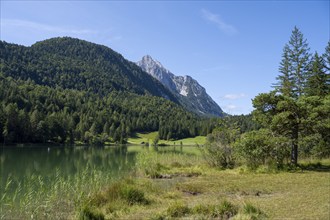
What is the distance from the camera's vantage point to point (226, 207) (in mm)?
10984

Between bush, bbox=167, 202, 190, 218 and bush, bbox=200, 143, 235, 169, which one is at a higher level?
bush, bbox=200, 143, 235, 169

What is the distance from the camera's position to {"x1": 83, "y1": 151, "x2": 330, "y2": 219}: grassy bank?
1088 cm

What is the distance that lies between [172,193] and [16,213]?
272 inches

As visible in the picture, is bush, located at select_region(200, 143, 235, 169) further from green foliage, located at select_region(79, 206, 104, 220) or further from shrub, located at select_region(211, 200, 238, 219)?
green foliage, located at select_region(79, 206, 104, 220)

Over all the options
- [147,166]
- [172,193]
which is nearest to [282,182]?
[172,193]

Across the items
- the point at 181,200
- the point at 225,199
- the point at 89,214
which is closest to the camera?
the point at 89,214

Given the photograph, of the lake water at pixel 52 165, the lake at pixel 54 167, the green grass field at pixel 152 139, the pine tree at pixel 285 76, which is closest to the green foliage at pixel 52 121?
the green grass field at pixel 152 139

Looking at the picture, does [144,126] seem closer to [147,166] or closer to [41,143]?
[41,143]

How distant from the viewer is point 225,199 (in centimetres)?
1158

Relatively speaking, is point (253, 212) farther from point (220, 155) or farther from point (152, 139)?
point (152, 139)

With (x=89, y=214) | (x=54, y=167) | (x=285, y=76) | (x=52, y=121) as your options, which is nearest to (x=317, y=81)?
(x=285, y=76)

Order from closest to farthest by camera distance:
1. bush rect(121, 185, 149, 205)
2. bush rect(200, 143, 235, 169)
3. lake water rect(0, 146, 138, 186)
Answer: bush rect(121, 185, 149, 205), lake water rect(0, 146, 138, 186), bush rect(200, 143, 235, 169)

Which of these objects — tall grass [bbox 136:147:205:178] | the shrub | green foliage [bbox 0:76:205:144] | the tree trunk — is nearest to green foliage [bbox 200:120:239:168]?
tall grass [bbox 136:147:205:178]

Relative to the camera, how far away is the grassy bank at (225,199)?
10.9 meters
